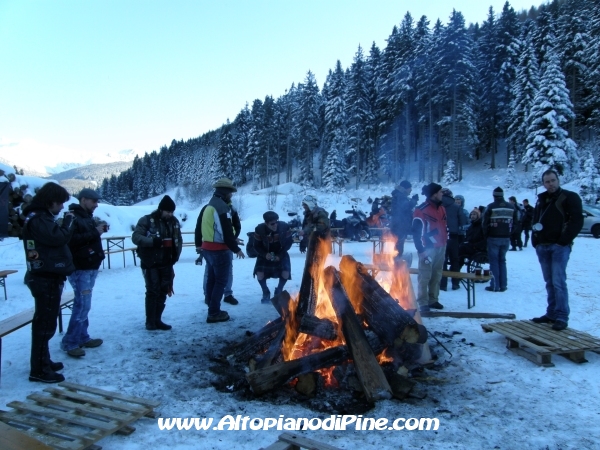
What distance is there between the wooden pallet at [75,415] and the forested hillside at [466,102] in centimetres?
3147

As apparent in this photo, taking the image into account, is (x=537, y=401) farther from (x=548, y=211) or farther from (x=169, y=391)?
(x=169, y=391)

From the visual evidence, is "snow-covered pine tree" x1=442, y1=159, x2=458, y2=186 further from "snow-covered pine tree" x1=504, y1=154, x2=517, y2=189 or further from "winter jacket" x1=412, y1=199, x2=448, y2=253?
"winter jacket" x1=412, y1=199, x2=448, y2=253

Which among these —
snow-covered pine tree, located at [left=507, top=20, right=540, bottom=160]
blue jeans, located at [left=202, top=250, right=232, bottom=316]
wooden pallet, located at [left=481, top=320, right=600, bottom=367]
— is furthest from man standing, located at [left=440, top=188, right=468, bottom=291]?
snow-covered pine tree, located at [left=507, top=20, right=540, bottom=160]

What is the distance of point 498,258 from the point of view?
26.9 ft

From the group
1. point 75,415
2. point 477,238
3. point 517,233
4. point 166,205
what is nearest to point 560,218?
point 477,238

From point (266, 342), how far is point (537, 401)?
9.66 ft

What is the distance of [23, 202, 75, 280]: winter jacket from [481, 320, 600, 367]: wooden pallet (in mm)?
5302

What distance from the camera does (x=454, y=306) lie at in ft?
23.7

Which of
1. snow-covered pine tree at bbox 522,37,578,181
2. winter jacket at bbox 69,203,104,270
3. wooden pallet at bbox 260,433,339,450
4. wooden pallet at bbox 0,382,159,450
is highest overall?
snow-covered pine tree at bbox 522,37,578,181

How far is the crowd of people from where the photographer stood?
13.6 feet

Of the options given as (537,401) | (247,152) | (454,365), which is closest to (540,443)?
(537,401)

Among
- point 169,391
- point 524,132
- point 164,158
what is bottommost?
point 169,391

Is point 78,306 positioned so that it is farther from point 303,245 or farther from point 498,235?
point 303,245

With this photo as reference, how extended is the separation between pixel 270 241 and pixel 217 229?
1372mm
